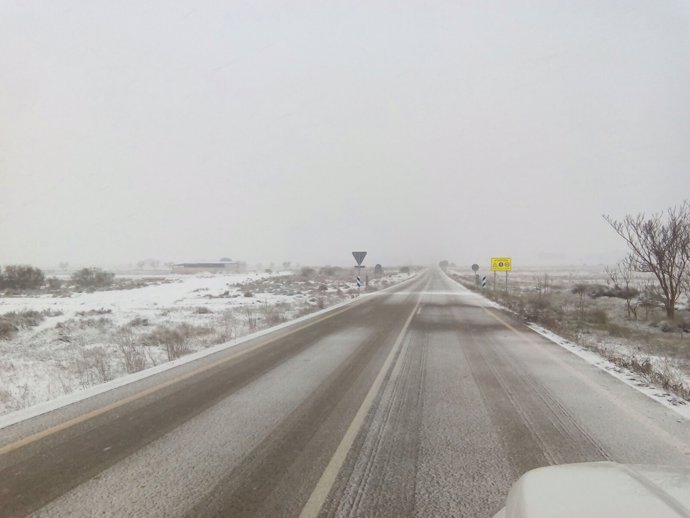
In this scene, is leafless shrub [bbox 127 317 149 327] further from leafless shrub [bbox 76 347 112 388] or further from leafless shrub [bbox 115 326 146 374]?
leafless shrub [bbox 76 347 112 388]

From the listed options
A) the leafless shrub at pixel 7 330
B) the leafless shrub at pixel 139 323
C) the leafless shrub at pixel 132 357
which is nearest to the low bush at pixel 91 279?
the leafless shrub at pixel 7 330

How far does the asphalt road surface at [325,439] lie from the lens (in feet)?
10.9

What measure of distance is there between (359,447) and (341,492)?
3.00ft

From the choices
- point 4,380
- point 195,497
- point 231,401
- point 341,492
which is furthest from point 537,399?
point 4,380

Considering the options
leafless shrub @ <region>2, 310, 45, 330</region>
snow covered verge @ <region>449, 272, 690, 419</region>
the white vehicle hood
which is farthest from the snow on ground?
leafless shrub @ <region>2, 310, 45, 330</region>

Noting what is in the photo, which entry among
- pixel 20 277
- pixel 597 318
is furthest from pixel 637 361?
pixel 20 277

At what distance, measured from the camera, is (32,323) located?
59.8 ft

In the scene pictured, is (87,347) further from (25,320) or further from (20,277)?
(20,277)

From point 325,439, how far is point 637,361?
25.1 feet

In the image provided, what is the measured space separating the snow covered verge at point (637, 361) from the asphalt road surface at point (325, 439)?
0.40m

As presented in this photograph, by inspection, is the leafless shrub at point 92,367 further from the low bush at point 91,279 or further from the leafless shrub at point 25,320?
the low bush at point 91,279

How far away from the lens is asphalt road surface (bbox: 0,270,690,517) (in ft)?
10.9

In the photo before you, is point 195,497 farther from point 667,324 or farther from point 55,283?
point 55,283

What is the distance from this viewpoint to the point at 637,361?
8.90 m
